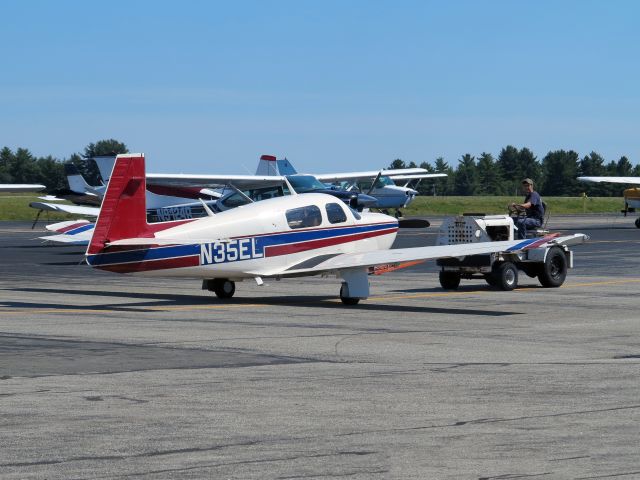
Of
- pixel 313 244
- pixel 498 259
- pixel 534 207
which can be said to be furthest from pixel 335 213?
pixel 534 207

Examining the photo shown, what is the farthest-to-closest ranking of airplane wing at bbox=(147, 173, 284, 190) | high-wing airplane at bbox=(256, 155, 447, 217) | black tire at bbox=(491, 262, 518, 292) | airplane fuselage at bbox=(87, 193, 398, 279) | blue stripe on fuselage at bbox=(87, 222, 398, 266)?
1. high-wing airplane at bbox=(256, 155, 447, 217)
2. airplane wing at bbox=(147, 173, 284, 190)
3. black tire at bbox=(491, 262, 518, 292)
4. airplane fuselage at bbox=(87, 193, 398, 279)
5. blue stripe on fuselage at bbox=(87, 222, 398, 266)

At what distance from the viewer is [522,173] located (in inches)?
7328

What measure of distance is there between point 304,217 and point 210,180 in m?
33.7

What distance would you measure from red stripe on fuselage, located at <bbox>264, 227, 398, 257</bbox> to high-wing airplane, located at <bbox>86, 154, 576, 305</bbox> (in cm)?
2

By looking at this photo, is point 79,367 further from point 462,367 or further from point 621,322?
point 621,322

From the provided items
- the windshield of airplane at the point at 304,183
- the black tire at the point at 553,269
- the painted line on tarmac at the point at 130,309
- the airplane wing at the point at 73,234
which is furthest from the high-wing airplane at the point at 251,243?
the windshield of airplane at the point at 304,183

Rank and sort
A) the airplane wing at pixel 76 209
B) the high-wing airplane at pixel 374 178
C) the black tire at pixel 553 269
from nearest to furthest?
the black tire at pixel 553 269 < the airplane wing at pixel 76 209 < the high-wing airplane at pixel 374 178

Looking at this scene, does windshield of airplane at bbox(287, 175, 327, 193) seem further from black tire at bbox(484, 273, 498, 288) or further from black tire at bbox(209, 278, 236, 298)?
black tire at bbox(209, 278, 236, 298)

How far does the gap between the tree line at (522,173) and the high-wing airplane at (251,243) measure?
131722 millimetres

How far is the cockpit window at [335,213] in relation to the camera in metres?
21.8

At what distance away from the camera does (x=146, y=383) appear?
456 inches

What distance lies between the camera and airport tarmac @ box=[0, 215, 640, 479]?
8.06 meters

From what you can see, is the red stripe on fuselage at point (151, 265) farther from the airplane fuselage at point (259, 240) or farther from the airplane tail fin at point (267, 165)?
the airplane tail fin at point (267, 165)

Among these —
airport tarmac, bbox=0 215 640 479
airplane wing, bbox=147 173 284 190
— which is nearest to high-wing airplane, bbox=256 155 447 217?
airplane wing, bbox=147 173 284 190
